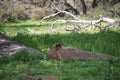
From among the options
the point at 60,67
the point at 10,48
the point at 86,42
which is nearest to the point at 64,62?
the point at 60,67

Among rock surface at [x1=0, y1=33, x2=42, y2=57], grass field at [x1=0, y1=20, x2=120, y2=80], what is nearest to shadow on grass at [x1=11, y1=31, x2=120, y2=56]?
grass field at [x1=0, y1=20, x2=120, y2=80]

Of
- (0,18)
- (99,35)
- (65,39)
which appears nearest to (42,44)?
(65,39)

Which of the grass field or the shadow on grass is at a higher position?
the shadow on grass

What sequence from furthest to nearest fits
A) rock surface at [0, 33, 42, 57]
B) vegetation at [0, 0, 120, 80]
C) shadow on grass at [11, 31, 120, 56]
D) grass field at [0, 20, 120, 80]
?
shadow on grass at [11, 31, 120, 56] → rock surface at [0, 33, 42, 57] → vegetation at [0, 0, 120, 80] → grass field at [0, 20, 120, 80]

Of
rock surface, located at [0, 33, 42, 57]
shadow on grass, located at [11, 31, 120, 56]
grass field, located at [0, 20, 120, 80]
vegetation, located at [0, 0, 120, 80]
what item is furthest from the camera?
shadow on grass, located at [11, 31, 120, 56]

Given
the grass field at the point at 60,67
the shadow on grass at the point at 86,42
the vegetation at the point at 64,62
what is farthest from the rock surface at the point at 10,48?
the shadow on grass at the point at 86,42

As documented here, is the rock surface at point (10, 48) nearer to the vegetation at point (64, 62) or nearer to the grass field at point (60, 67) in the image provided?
the vegetation at point (64, 62)

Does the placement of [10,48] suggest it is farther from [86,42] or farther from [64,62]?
[86,42]

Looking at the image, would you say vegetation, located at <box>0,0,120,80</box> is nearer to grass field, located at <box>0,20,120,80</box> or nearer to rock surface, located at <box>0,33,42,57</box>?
grass field, located at <box>0,20,120,80</box>

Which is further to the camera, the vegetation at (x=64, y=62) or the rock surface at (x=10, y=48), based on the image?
the rock surface at (x=10, y=48)

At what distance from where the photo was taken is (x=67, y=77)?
23.4ft

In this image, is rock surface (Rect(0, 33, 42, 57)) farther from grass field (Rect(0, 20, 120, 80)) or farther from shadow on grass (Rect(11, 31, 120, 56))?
shadow on grass (Rect(11, 31, 120, 56))

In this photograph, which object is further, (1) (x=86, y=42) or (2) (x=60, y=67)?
(1) (x=86, y=42)

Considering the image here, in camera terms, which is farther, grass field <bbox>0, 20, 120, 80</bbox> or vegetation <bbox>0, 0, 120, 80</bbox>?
vegetation <bbox>0, 0, 120, 80</bbox>
